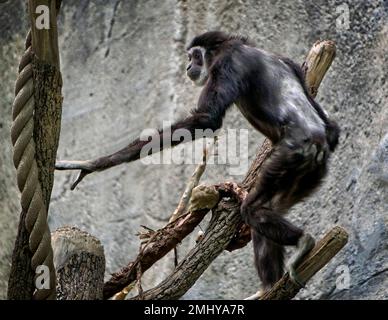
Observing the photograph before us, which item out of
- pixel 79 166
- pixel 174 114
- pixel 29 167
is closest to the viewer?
pixel 29 167

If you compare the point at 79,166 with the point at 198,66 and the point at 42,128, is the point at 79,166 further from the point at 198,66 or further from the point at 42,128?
the point at 198,66

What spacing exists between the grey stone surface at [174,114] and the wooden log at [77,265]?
2974 mm

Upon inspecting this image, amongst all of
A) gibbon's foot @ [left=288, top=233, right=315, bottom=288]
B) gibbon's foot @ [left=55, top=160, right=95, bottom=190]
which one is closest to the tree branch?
gibbon's foot @ [left=288, top=233, right=315, bottom=288]

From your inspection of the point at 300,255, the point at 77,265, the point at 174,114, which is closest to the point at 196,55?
the point at 174,114

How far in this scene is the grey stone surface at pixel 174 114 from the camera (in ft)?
25.2

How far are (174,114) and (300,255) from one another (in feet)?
10.7

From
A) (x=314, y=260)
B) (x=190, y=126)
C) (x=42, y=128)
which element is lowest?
(x=314, y=260)

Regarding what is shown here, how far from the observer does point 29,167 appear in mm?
4105

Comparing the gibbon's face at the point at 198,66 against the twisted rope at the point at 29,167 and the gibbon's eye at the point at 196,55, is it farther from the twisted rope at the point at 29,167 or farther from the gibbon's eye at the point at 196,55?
the twisted rope at the point at 29,167

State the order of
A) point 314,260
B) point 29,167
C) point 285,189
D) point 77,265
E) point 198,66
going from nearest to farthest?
point 29,167, point 77,265, point 314,260, point 285,189, point 198,66

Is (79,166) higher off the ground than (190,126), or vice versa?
(190,126)

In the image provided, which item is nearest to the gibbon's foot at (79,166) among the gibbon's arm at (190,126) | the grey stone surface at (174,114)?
the gibbon's arm at (190,126)
